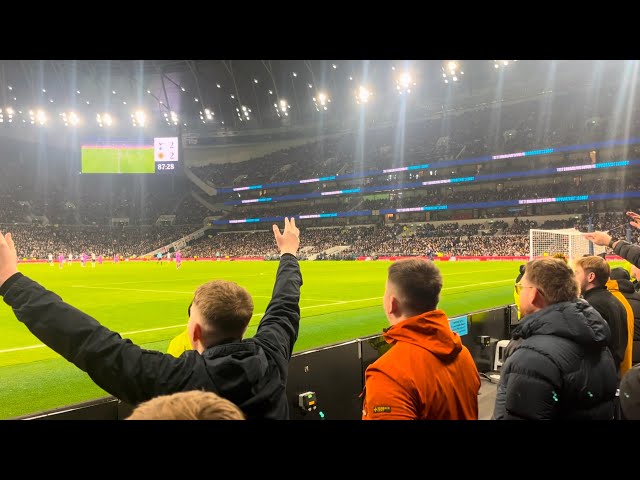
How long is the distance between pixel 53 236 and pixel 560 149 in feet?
218

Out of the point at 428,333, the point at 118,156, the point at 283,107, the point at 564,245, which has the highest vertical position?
the point at 283,107

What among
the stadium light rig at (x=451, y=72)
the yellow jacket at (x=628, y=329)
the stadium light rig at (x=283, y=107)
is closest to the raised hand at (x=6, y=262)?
the yellow jacket at (x=628, y=329)

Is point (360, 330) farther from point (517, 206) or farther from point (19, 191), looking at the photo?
point (19, 191)

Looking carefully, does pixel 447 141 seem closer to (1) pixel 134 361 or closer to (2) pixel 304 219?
(2) pixel 304 219

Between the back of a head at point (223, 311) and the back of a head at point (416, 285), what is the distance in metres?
0.84

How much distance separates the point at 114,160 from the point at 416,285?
57.2 m

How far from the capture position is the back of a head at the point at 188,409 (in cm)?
139

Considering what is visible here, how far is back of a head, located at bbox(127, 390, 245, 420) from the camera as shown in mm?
1389

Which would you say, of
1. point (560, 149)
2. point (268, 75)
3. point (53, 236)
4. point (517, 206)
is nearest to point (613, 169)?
point (560, 149)

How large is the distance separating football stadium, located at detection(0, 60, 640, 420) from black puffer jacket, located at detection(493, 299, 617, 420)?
3 centimetres

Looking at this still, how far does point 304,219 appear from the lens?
8519 centimetres

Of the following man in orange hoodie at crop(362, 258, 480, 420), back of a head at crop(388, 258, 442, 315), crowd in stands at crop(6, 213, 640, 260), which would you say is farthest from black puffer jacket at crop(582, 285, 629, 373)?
crowd in stands at crop(6, 213, 640, 260)

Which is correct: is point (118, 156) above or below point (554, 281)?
above

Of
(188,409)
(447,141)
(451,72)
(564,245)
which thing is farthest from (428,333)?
(447,141)
